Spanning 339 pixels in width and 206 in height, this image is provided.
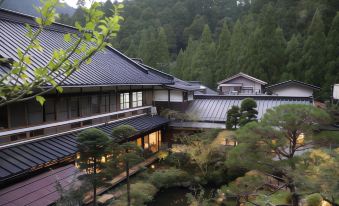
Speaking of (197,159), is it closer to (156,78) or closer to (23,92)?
(156,78)

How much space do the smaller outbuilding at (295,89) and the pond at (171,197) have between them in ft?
62.7

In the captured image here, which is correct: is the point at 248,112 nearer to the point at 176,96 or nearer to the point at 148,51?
the point at 176,96

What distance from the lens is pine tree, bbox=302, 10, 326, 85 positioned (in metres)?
31.7

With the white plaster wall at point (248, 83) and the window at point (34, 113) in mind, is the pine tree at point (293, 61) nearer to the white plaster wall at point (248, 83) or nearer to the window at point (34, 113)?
the white plaster wall at point (248, 83)

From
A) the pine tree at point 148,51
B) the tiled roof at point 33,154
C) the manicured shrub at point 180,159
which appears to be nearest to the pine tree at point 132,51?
the pine tree at point 148,51

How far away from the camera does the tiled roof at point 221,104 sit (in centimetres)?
2012

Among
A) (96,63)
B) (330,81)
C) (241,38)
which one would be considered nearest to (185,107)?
(96,63)

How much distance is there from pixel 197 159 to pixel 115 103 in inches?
223

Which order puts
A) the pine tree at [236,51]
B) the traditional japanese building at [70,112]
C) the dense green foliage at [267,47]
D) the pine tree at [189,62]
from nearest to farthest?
the traditional japanese building at [70,112], the dense green foliage at [267,47], the pine tree at [236,51], the pine tree at [189,62]

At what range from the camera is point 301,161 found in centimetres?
938

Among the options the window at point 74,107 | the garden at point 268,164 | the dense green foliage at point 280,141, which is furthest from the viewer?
the window at point 74,107

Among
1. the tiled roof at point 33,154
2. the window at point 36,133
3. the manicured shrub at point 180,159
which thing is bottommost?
the manicured shrub at point 180,159

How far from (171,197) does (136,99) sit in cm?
722

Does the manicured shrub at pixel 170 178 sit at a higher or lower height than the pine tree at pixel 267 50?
lower
